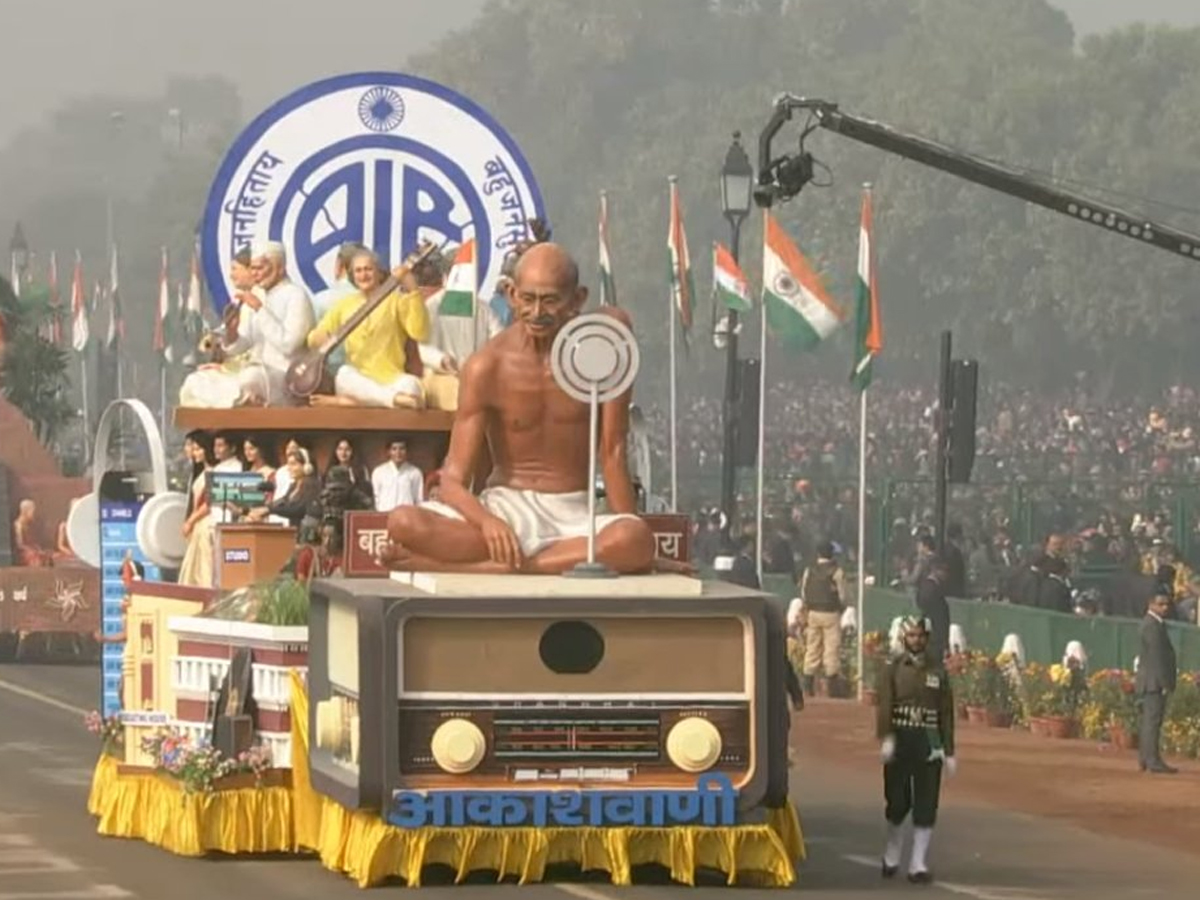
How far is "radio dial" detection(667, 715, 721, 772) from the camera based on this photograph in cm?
2023

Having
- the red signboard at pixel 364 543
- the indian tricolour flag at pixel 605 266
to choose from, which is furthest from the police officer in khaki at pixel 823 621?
the red signboard at pixel 364 543

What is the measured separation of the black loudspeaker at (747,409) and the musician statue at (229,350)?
21.3m

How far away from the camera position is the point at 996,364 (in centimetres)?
11825

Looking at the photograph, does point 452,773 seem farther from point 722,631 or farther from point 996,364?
point 996,364

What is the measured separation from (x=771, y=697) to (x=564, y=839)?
127cm

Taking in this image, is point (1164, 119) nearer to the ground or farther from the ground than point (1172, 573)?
farther from the ground

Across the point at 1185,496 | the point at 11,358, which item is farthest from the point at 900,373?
the point at 1185,496

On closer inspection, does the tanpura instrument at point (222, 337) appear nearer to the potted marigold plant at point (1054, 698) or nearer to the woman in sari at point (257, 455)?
the woman in sari at point (257, 455)

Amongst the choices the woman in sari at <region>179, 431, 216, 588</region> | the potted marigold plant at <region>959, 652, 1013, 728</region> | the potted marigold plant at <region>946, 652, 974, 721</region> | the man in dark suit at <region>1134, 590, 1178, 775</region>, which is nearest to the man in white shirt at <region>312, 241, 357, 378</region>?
the woman in sari at <region>179, 431, 216, 588</region>

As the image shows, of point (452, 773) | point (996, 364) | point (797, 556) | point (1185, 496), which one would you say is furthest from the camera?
point (996, 364)

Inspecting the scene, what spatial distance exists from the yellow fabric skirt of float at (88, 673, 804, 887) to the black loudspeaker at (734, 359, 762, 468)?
2439 centimetres

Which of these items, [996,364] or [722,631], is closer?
[722,631]

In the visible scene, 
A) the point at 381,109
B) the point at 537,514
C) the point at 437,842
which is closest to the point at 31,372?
the point at 381,109

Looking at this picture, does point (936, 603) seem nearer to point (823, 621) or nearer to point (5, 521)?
point (823, 621)
